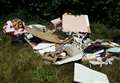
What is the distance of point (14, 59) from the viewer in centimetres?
964

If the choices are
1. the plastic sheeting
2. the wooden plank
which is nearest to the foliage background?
the plastic sheeting

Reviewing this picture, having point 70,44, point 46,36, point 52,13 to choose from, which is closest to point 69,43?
point 70,44

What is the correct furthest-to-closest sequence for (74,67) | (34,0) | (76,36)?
(34,0) → (76,36) → (74,67)

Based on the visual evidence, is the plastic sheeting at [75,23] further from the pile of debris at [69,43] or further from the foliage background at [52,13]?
the foliage background at [52,13]

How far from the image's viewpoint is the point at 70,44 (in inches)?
412

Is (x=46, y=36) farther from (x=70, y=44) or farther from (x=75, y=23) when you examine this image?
(x=75, y=23)

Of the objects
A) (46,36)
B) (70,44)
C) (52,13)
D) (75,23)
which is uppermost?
(52,13)

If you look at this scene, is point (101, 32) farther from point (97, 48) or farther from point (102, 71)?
point (102, 71)

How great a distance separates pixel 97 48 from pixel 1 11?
3338mm

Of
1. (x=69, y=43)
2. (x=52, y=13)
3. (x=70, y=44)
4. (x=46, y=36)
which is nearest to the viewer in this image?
(x=70, y=44)

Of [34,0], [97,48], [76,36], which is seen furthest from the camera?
[34,0]

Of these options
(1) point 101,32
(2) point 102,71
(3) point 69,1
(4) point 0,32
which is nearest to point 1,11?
(4) point 0,32

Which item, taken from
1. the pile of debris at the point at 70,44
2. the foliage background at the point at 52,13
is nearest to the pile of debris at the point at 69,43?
the pile of debris at the point at 70,44

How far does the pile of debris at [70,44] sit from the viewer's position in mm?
9750
